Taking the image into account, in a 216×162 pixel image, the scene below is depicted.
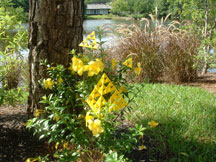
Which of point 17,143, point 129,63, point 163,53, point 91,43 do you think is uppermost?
point 91,43

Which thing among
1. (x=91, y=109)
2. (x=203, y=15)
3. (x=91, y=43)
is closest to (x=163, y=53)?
(x=203, y=15)

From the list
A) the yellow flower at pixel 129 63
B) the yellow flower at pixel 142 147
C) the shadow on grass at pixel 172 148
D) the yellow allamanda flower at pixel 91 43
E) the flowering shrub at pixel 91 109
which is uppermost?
the yellow allamanda flower at pixel 91 43

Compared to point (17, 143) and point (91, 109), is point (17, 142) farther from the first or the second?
point (91, 109)

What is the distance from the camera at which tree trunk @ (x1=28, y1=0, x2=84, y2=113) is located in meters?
1.79

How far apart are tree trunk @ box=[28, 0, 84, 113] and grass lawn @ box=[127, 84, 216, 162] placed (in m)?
0.80

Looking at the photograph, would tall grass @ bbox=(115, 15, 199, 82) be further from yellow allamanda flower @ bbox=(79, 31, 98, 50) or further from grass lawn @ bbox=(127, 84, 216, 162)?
yellow allamanda flower @ bbox=(79, 31, 98, 50)

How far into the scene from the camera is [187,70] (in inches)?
203

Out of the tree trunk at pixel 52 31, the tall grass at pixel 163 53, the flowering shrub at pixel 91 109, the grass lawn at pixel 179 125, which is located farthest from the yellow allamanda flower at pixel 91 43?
the tall grass at pixel 163 53

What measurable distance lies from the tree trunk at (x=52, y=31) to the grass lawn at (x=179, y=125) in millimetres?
804

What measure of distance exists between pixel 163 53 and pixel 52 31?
12.8 feet

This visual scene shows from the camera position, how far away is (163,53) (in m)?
5.30

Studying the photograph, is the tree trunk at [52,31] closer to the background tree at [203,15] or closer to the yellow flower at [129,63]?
the yellow flower at [129,63]

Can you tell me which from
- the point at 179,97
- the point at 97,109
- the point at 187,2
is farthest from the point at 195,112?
the point at 187,2

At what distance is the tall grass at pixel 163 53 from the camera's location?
5105 mm
